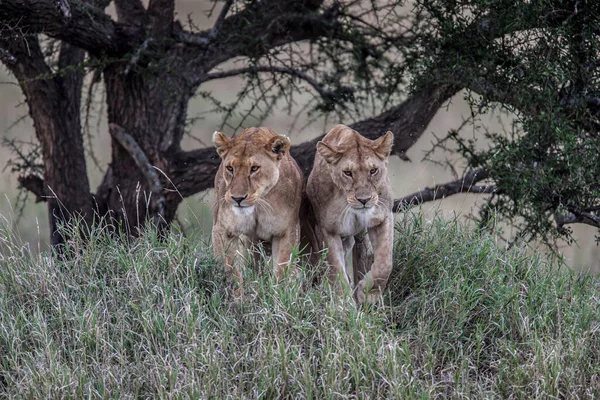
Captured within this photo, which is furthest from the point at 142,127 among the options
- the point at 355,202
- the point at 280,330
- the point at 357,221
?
the point at 280,330

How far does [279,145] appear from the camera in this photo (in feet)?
19.2

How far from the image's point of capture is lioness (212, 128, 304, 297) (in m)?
5.71

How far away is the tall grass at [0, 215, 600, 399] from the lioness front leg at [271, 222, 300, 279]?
0.16 m

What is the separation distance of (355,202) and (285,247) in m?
0.55

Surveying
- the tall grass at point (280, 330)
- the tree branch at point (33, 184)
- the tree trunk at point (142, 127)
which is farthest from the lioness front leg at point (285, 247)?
the tree branch at point (33, 184)

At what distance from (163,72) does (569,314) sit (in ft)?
14.4

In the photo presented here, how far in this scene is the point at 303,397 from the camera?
5.04 m

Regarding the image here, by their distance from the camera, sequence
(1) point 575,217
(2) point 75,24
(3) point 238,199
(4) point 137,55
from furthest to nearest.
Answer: (4) point 137,55
(2) point 75,24
(1) point 575,217
(3) point 238,199

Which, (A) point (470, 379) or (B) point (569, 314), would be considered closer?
(A) point (470, 379)

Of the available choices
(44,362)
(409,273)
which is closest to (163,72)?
(409,273)

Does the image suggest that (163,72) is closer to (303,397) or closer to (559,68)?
(559,68)

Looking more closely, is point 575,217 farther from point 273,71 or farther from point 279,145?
point 273,71

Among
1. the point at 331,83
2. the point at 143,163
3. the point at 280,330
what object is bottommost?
the point at 280,330

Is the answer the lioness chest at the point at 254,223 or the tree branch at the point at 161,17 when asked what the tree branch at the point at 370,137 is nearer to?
the tree branch at the point at 161,17
